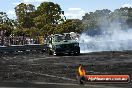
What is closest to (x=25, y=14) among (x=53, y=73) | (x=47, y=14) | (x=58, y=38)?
(x=47, y=14)

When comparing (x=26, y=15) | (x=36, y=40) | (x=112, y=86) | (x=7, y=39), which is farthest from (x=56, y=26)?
(x=112, y=86)

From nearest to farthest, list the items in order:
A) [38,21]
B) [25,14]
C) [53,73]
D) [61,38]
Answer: [53,73] < [61,38] < [38,21] < [25,14]

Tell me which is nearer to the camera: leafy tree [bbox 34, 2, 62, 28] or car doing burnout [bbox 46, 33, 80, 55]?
car doing burnout [bbox 46, 33, 80, 55]

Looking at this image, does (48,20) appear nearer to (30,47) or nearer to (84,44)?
(84,44)

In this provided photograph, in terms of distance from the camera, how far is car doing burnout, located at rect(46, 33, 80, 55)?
3106 centimetres

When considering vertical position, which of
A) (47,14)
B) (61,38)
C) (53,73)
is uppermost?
(47,14)

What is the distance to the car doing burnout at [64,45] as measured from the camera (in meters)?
31.1

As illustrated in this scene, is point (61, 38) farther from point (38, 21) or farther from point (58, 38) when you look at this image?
point (38, 21)

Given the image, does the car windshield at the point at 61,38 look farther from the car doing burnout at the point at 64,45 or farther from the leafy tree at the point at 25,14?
the leafy tree at the point at 25,14

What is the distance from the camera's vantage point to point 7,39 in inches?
1642

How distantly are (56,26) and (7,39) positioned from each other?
54225 mm

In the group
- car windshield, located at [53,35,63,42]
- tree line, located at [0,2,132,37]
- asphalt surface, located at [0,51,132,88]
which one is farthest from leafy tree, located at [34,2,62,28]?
asphalt surface, located at [0,51,132,88]

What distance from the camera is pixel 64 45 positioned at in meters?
31.3

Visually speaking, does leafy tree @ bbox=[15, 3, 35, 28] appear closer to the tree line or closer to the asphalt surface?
the tree line
